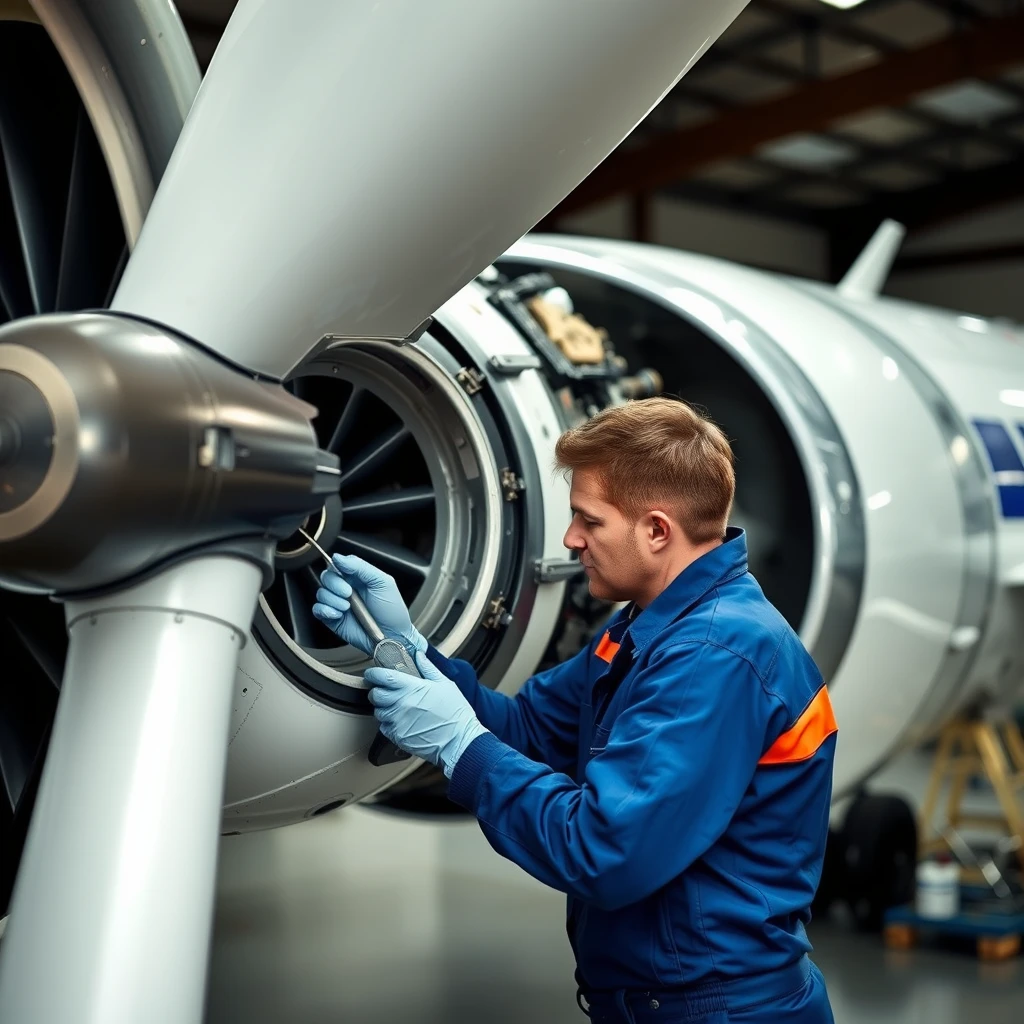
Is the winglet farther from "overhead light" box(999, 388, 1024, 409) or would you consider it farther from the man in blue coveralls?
the man in blue coveralls

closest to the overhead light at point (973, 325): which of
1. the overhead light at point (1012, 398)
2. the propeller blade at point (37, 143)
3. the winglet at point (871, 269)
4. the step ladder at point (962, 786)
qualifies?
the winglet at point (871, 269)

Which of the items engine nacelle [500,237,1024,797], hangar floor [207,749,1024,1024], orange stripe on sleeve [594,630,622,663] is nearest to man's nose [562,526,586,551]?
orange stripe on sleeve [594,630,622,663]

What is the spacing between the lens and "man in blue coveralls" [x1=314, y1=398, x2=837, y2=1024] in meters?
1.74

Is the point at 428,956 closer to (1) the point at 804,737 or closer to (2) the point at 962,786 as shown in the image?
(2) the point at 962,786

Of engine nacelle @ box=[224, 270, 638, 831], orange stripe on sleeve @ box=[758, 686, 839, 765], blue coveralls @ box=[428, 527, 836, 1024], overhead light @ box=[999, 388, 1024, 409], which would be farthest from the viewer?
overhead light @ box=[999, 388, 1024, 409]

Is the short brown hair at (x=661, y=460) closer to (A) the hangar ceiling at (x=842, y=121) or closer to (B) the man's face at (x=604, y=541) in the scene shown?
(B) the man's face at (x=604, y=541)

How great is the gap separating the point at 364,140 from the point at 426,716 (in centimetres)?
84

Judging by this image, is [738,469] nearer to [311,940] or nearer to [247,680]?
[311,940]

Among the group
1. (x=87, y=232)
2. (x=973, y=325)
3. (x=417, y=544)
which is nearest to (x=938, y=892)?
(x=973, y=325)

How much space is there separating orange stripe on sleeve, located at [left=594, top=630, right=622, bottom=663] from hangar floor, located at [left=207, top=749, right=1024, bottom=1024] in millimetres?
1744

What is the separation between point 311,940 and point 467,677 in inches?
109

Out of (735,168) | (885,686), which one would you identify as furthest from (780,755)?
(735,168)

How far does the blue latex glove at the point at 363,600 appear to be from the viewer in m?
2.04

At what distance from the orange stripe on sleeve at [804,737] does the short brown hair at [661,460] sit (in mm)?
299
